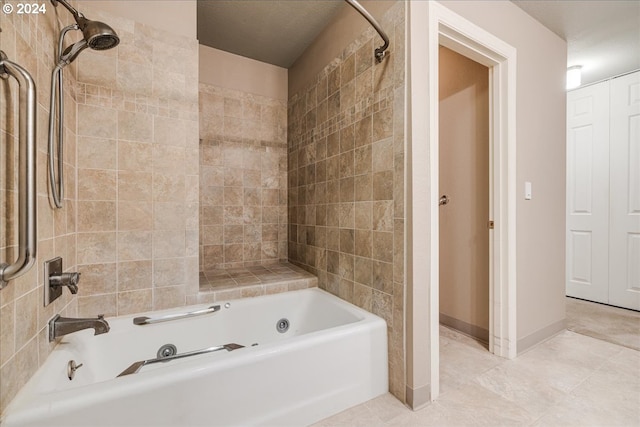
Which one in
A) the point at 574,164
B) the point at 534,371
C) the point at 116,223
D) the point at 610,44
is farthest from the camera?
the point at 574,164

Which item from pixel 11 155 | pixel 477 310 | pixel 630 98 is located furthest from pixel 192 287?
pixel 630 98

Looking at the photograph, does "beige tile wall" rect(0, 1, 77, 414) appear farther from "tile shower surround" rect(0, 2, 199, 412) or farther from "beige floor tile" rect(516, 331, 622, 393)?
"beige floor tile" rect(516, 331, 622, 393)

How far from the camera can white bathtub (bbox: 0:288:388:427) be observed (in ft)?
3.05

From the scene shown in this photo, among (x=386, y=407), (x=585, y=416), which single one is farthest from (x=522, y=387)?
(x=386, y=407)

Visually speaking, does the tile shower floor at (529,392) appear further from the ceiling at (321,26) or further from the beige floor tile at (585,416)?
the ceiling at (321,26)

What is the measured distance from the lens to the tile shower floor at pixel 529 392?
1.29 meters

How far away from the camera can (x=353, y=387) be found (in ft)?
4.56

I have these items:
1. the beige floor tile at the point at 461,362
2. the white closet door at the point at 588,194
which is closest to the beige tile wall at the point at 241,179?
the beige floor tile at the point at 461,362

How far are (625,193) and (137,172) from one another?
4.08 metres

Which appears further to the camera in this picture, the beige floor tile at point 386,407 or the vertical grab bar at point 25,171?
the beige floor tile at point 386,407

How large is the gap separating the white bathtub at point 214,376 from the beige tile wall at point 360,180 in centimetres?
18

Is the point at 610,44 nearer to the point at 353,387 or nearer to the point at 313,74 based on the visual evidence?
the point at 313,74

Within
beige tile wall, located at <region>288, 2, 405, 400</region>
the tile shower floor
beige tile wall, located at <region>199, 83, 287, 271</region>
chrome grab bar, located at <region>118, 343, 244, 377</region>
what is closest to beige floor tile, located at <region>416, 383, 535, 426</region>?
the tile shower floor

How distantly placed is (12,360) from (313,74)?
237 centimetres
